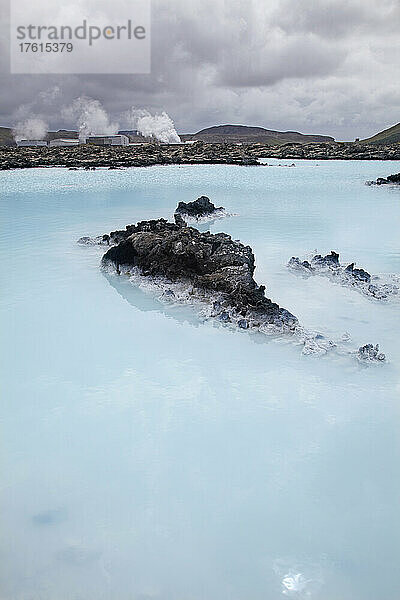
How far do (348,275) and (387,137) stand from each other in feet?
389

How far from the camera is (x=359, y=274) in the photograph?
9.20 m

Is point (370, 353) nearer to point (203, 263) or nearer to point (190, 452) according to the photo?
point (190, 452)

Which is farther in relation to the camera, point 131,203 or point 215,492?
point 131,203

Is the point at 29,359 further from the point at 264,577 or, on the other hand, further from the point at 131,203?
the point at 131,203

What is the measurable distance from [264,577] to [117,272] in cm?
733

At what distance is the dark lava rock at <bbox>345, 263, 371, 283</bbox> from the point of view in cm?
910

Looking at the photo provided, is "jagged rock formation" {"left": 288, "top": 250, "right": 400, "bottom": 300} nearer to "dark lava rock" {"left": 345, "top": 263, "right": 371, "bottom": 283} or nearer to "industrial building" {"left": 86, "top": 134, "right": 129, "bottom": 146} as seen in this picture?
"dark lava rock" {"left": 345, "top": 263, "right": 371, "bottom": 283}

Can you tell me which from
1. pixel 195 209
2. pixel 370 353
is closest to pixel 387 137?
pixel 195 209

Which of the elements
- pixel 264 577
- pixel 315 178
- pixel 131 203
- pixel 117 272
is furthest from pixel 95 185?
pixel 264 577

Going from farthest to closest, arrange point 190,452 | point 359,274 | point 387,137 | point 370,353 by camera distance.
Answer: point 387,137
point 359,274
point 370,353
point 190,452

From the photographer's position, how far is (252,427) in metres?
4.70

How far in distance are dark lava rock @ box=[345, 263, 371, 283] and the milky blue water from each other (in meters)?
0.64

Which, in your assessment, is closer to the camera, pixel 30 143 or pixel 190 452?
pixel 190 452

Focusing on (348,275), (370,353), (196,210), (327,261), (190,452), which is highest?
(196,210)
